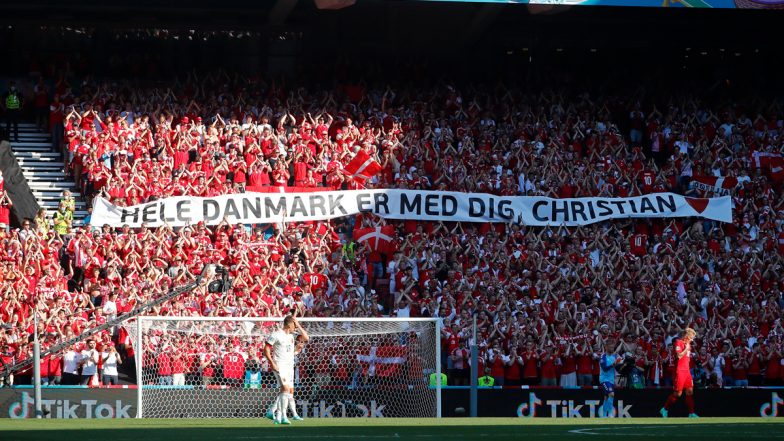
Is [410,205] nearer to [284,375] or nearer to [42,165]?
[42,165]

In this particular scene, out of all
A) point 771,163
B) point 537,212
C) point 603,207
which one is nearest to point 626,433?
point 537,212

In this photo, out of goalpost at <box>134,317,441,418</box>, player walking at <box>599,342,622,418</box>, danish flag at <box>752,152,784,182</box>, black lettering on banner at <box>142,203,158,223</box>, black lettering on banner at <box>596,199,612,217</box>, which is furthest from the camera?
danish flag at <box>752,152,784,182</box>

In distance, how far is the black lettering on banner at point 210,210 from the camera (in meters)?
30.5

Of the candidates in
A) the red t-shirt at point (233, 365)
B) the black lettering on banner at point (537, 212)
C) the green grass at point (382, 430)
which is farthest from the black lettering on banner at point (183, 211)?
the green grass at point (382, 430)

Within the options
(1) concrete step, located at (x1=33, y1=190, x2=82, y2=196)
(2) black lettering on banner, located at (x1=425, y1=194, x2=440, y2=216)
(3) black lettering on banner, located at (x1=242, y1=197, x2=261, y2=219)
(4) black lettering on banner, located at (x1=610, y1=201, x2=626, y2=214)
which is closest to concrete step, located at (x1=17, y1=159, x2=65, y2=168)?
(1) concrete step, located at (x1=33, y1=190, x2=82, y2=196)

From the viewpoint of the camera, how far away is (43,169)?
107ft

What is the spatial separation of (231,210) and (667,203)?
11281 mm

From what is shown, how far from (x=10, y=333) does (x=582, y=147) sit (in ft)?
54.9

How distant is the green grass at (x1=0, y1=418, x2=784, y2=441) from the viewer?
14.3m

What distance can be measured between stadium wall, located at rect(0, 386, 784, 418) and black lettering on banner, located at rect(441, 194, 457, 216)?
337 inches

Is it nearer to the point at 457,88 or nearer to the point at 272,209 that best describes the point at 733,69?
the point at 457,88

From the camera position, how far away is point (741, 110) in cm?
3709

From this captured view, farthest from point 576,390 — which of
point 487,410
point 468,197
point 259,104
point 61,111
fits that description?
point 61,111

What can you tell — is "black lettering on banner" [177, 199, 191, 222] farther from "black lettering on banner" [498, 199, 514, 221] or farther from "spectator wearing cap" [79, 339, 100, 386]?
"black lettering on banner" [498, 199, 514, 221]
